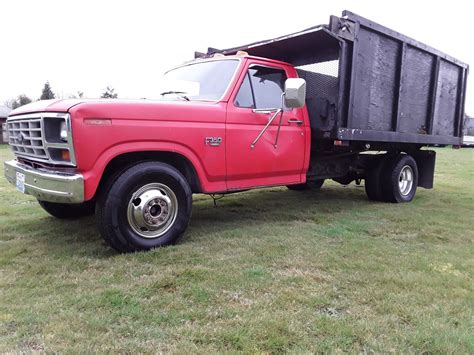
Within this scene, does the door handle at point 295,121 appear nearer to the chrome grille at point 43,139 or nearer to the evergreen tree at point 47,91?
the chrome grille at point 43,139

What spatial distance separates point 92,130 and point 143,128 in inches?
19.3

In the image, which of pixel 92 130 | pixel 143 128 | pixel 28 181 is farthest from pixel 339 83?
pixel 28 181

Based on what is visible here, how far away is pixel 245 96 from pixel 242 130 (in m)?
0.44

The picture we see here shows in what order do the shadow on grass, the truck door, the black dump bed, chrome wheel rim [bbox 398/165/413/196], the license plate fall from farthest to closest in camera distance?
chrome wheel rim [bbox 398/165/413/196] → the black dump bed → the truck door → the shadow on grass → the license plate

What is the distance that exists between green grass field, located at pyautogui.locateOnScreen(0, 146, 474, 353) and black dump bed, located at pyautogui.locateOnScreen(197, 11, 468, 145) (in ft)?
5.02

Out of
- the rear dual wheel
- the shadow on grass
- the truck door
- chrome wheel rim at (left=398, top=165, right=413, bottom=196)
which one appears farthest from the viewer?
chrome wheel rim at (left=398, top=165, right=413, bottom=196)

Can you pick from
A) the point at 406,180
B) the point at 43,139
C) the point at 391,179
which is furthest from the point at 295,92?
the point at 406,180

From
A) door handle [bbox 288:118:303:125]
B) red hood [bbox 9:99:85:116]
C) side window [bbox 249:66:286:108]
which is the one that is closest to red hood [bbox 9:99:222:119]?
red hood [bbox 9:99:85:116]

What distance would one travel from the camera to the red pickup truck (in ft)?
12.6

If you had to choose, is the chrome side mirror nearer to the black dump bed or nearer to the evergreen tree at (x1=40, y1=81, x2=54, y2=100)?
the black dump bed

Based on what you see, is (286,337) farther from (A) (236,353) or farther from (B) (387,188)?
(B) (387,188)

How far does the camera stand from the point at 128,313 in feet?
9.07

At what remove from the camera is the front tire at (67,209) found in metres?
5.20

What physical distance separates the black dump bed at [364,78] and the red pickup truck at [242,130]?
20 mm
